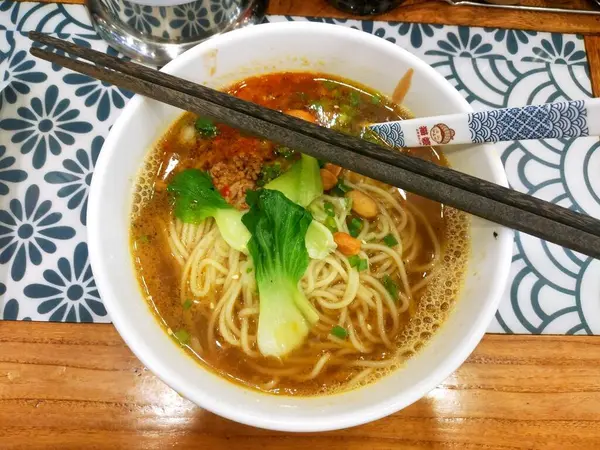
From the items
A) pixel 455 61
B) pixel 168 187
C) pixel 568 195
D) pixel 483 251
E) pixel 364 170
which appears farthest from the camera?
pixel 455 61

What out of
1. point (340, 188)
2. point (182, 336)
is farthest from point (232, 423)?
point (340, 188)

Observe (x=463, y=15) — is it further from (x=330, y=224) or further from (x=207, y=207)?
(x=207, y=207)

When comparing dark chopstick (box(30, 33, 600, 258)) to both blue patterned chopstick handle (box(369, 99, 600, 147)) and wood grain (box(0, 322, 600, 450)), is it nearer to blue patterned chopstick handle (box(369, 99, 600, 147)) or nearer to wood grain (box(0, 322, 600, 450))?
blue patterned chopstick handle (box(369, 99, 600, 147))

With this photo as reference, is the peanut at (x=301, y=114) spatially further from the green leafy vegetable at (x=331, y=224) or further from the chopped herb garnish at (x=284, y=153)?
the green leafy vegetable at (x=331, y=224)

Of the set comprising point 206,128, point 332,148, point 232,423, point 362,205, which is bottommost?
point 232,423

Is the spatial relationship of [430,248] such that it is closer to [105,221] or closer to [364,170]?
[364,170]

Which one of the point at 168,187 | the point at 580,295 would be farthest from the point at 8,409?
the point at 580,295
